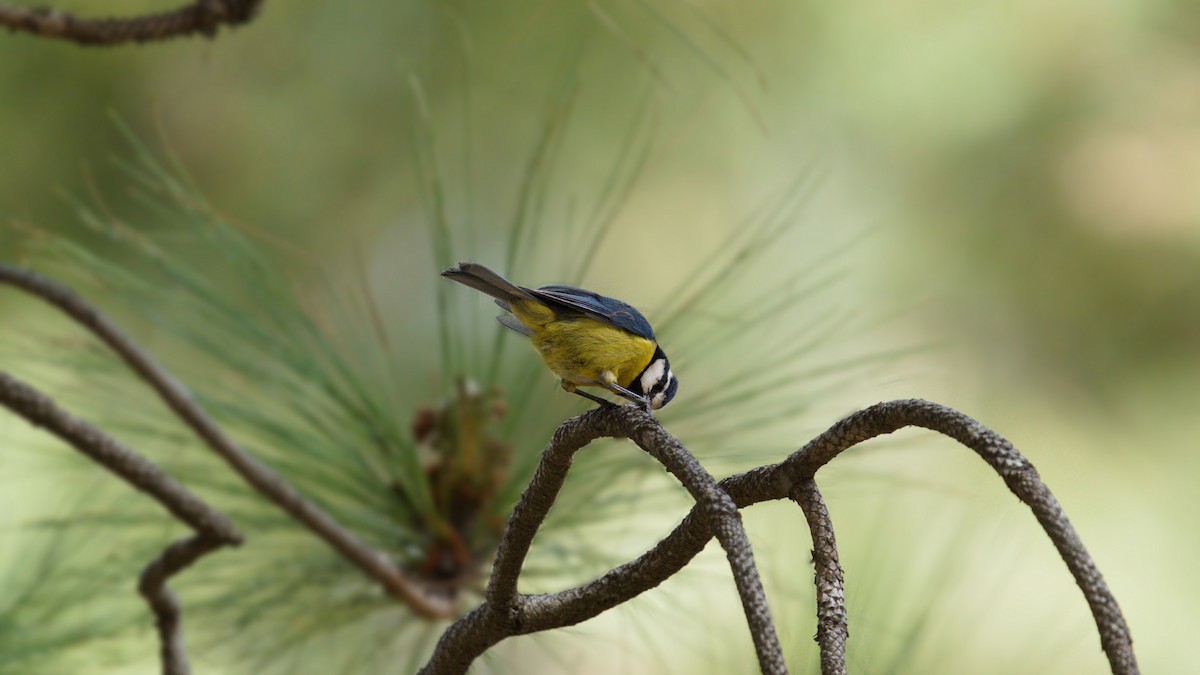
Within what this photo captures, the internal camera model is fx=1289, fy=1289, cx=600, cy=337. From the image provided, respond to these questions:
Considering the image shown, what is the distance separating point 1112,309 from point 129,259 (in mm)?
1620

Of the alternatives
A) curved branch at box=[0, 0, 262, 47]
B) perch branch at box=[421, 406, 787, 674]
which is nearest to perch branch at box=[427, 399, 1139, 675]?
perch branch at box=[421, 406, 787, 674]

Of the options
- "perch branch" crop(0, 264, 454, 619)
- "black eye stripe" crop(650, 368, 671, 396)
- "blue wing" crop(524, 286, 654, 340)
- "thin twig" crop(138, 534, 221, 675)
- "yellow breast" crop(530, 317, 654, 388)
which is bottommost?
"thin twig" crop(138, 534, 221, 675)

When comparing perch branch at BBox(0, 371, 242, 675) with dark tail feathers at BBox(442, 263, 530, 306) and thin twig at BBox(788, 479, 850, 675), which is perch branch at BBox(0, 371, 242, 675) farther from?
thin twig at BBox(788, 479, 850, 675)

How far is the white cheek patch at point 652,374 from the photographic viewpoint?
0.89m

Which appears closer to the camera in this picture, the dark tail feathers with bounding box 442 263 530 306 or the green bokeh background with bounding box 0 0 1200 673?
the dark tail feathers with bounding box 442 263 530 306

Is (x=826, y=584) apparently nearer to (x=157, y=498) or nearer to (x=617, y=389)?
(x=617, y=389)

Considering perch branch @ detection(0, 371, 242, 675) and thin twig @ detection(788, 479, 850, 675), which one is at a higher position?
thin twig @ detection(788, 479, 850, 675)

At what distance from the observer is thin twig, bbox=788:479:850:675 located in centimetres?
42

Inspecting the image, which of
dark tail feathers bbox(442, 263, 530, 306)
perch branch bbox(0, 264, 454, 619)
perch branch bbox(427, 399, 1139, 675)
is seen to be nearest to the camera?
perch branch bbox(427, 399, 1139, 675)

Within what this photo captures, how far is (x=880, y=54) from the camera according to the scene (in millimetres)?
2150

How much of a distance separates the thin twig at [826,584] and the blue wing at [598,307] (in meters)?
0.38

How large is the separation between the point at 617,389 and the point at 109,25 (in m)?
0.51

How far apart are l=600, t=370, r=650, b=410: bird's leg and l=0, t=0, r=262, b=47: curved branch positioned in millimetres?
387

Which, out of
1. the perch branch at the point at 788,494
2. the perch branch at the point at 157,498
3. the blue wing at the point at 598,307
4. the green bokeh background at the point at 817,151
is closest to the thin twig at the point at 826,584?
the perch branch at the point at 788,494
